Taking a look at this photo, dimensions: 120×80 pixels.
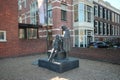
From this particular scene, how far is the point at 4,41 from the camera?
12.1 metres

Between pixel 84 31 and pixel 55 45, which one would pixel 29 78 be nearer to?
pixel 55 45

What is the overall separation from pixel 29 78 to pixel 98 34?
23637mm

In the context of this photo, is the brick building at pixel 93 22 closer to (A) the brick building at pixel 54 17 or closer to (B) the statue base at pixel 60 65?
(A) the brick building at pixel 54 17

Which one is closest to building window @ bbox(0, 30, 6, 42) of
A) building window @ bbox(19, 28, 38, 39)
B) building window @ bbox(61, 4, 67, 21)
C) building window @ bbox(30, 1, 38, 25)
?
building window @ bbox(19, 28, 38, 39)

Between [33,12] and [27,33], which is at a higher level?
[33,12]

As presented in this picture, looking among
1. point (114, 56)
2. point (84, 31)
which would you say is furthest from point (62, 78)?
point (84, 31)

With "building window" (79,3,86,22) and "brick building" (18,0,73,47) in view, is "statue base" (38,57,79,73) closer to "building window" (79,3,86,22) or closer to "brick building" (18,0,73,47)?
"brick building" (18,0,73,47)

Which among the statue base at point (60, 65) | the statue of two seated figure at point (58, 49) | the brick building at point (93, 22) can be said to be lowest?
the statue base at point (60, 65)

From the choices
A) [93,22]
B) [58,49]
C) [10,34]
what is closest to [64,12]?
[93,22]

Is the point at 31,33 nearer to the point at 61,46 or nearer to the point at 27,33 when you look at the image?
the point at 27,33

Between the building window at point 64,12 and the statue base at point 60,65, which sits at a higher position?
the building window at point 64,12

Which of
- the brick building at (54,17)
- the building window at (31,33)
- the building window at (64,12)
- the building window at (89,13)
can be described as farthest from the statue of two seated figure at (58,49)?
the building window at (89,13)

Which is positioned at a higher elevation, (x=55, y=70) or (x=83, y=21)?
(x=83, y=21)

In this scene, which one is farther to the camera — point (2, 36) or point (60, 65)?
point (2, 36)
